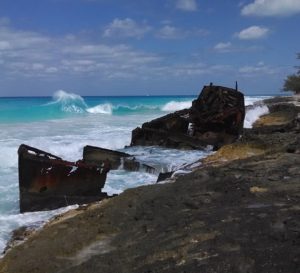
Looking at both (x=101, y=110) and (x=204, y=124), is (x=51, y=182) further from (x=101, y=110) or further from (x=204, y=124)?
(x=101, y=110)

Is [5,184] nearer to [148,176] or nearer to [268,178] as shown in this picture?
[148,176]

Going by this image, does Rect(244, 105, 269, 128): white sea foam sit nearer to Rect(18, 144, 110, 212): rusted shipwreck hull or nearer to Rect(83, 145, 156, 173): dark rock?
Rect(83, 145, 156, 173): dark rock

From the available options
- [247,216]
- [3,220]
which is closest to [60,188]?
[3,220]

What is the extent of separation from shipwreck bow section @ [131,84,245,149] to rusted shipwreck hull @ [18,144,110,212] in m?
5.99

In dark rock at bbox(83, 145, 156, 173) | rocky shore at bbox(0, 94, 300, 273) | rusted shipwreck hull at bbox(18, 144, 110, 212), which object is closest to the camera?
rocky shore at bbox(0, 94, 300, 273)

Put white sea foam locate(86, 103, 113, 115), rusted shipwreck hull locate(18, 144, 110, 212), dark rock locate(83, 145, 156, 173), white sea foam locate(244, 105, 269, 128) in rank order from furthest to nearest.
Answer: white sea foam locate(86, 103, 113, 115) < white sea foam locate(244, 105, 269, 128) < dark rock locate(83, 145, 156, 173) < rusted shipwreck hull locate(18, 144, 110, 212)

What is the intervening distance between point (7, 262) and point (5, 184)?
19.0 feet

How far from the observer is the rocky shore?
13.3ft

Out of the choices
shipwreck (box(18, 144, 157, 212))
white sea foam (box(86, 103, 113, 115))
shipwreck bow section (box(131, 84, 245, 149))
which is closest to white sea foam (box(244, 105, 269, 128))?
shipwreck bow section (box(131, 84, 245, 149))

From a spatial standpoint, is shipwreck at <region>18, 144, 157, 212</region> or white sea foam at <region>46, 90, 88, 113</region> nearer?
shipwreck at <region>18, 144, 157, 212</region>

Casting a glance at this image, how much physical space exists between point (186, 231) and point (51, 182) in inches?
145

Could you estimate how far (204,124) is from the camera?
1447cm

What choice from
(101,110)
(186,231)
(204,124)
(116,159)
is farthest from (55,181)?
(101,110)

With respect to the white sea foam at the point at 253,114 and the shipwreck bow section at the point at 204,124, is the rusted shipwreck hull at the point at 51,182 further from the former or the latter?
the white sea foam at the point at 253,114
